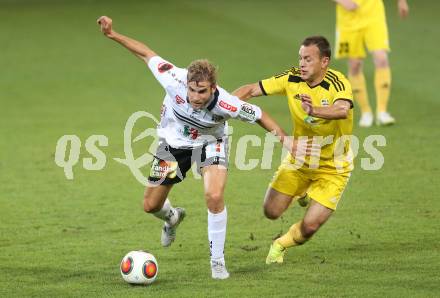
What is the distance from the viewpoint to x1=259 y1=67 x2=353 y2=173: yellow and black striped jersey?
9.58m

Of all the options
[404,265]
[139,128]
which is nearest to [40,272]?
[404,265]

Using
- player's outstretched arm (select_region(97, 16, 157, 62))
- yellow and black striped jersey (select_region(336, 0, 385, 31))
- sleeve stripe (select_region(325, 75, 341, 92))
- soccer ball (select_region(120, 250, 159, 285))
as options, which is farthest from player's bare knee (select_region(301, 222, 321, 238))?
yellow and black striped jersey (select_region(336, 0, 385, 31))

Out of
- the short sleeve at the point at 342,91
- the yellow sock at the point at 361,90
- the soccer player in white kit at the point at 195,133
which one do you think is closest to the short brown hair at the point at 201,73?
the soccer player in white kit at the point at 195,133

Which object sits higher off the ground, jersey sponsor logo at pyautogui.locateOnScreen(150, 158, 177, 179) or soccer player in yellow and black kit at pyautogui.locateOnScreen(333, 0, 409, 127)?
soccer player in yellow and black kit at pyautogui.locateOnScreen(333, 0, 409, 127)

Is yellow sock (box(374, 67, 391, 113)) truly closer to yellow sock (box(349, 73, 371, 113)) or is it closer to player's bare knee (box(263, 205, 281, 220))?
yellow sock (box(349, 73, 371, 113))

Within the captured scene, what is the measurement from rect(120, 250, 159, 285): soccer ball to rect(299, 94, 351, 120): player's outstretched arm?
5.86ft

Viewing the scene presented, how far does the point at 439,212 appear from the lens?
11.4 meters

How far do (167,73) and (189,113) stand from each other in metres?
0.41

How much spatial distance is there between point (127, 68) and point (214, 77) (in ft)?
37.3

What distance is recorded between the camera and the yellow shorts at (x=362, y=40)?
15688 millimetres

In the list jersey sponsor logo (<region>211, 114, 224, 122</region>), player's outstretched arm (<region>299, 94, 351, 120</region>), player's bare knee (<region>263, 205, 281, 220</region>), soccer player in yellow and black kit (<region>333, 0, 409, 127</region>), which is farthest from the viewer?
soccer player in yellow and black kit (<region>333, 0, 409, 127</region>)

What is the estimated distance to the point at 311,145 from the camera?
977 centimetres

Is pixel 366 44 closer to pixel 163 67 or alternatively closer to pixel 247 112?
pixel 163 67

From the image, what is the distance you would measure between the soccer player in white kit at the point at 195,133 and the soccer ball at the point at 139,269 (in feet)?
1.73
